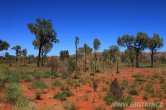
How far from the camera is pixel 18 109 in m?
9.31

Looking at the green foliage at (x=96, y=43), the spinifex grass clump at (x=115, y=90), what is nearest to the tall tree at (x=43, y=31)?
the green foliage at (x=96, y=43)

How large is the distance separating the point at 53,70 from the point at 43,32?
58.8 feet

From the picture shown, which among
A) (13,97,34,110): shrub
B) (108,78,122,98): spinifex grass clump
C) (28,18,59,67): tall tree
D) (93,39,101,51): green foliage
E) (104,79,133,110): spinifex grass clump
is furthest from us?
(93,39,101,51): green foliage

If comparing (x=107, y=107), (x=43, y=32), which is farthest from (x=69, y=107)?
(x=43, y=32)

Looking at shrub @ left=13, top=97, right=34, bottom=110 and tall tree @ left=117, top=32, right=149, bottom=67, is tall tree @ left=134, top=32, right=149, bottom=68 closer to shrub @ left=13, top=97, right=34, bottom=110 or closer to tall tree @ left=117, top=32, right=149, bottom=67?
tall tree @ left=117, top=32, right=149, bottom=67

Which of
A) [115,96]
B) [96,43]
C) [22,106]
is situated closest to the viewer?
[22,106]

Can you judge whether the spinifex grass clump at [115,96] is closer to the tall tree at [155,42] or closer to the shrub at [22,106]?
the shrub at [22,106]

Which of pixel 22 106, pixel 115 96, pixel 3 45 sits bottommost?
pixel 115 96

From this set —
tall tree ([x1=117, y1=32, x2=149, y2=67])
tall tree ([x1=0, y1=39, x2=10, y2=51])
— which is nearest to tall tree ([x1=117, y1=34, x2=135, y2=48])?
tall tree ([x1=117, y1=32, x2=149, y2=67])

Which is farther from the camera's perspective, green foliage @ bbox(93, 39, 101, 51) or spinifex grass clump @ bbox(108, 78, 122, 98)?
green foliage @ bbox(93, 39, 101, 51)

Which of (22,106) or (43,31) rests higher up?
(43,31)

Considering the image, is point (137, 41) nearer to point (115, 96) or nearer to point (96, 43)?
point (96, 43)

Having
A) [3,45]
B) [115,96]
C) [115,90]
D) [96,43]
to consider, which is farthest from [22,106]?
[3,45]

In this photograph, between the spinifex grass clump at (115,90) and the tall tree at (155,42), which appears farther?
the tall tree at (155,42)
